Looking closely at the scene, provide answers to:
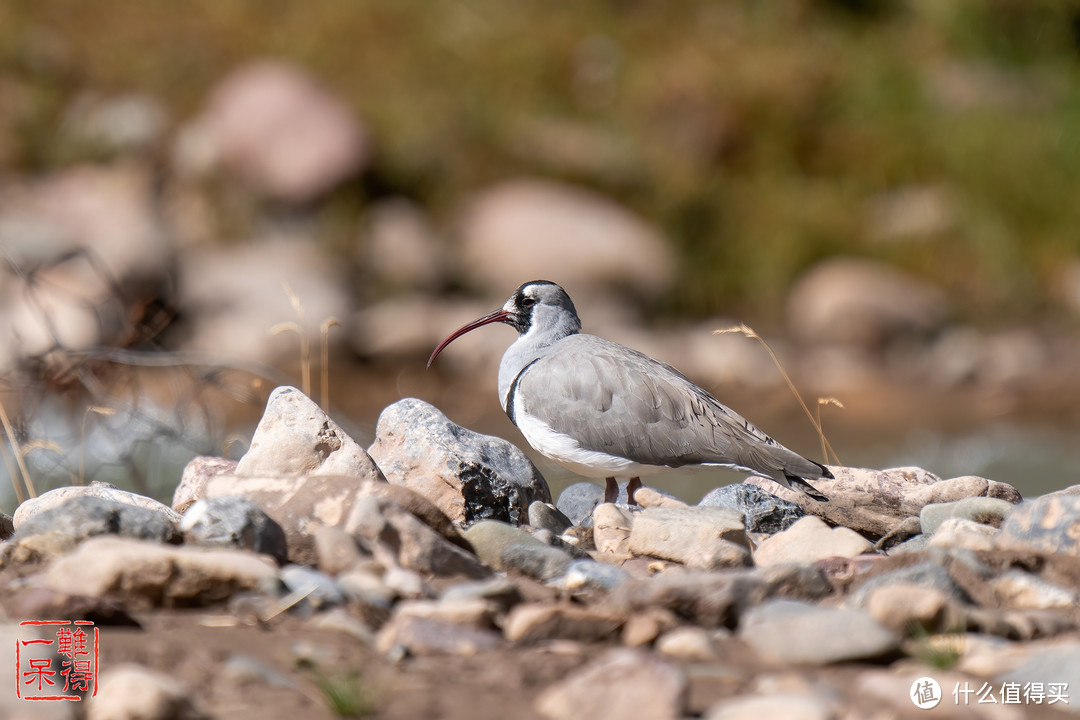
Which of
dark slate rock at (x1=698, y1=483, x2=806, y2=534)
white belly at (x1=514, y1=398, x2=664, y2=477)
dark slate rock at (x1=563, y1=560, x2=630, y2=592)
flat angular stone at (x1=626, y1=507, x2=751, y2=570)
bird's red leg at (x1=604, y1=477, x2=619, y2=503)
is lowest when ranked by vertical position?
dark slate rock at (x1=563, y1=560, x2=630, y2=592)

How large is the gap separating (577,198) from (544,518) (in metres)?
9.63

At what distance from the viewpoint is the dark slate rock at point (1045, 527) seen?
3.80 meters

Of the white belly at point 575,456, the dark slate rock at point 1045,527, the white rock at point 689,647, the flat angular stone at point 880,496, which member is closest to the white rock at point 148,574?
the white rock at point 689,647

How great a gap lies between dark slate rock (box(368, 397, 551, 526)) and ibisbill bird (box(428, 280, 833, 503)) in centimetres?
36

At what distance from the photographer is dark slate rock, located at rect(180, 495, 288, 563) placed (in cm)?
348

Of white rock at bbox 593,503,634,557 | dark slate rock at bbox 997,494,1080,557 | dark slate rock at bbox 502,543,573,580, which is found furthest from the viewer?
white rock at bbox 593,503,634,557

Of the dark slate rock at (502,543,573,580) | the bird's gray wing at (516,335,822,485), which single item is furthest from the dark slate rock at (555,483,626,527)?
the dark slate rock at (502,543,573,580)

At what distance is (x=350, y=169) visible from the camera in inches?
537

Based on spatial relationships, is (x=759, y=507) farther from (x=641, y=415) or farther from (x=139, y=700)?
(x=139, y=700)

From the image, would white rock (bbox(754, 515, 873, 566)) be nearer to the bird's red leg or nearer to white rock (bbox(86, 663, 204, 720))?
→ the bird's red leg

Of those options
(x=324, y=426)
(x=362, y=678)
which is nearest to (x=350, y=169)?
(x=324, y=426)

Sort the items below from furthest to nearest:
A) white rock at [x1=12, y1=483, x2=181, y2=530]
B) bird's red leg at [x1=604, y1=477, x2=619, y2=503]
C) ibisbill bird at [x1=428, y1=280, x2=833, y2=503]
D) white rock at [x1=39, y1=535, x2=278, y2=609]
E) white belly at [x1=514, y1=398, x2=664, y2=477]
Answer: bird's red leg at [x1=604, y1=477, x2=619, y2=503] → white belly at [x1=514, y1=398, x2=664, y2=477] → ibisbill bird at [x1=428, y1=280, x2=833, y2=503] → white rock at [x1=12, y1=483, x2=181, y2=530] → white rock at [x1=39, y1=535, x2=278, y2=609]

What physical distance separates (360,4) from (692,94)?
5.56 meters

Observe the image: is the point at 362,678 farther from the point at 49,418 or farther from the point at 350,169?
the point at 350,169
